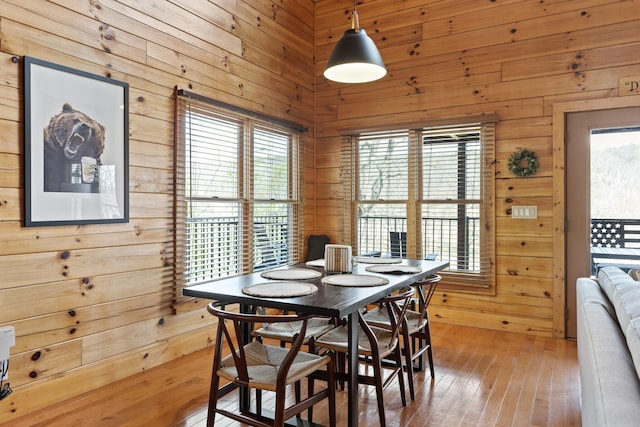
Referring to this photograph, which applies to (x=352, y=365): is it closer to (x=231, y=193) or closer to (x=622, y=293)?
(x=622, y=293)

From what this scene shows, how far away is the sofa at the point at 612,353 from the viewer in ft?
3.50

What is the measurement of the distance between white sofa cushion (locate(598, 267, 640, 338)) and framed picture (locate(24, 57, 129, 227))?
110 inches

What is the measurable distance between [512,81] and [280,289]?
3180 millimetres

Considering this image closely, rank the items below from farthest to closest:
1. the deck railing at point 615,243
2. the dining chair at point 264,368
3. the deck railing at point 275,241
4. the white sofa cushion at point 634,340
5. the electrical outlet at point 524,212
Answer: the electrical outlet at point 524,212 → the deck railing at point 615,243 → the deck railing at point 275,241 → the dining chair at point 264,368 → the white sofa cushion at point 634,340

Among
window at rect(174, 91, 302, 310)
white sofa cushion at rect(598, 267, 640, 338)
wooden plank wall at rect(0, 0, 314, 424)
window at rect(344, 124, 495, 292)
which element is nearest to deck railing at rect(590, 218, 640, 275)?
window at rect(344, 124, 495, 292)

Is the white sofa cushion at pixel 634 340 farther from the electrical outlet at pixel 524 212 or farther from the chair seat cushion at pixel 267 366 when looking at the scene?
the electrical outlet at pixel 524 212

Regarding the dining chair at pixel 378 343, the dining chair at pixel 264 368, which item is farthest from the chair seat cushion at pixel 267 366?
the dining chair at pixel 378 343

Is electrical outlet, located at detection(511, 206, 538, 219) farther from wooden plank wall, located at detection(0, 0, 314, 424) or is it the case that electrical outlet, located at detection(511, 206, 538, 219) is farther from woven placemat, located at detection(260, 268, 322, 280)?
wooden plank wall, located at detection(0, 0, 314, 424)

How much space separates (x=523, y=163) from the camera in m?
3.99

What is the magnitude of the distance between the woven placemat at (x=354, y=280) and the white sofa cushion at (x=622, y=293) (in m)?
1.06

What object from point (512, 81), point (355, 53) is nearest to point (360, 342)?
point (355, 53)

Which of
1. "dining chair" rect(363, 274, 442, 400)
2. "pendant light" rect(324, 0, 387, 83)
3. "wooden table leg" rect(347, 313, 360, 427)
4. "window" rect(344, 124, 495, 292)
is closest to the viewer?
"wooden table leg" rect(347, 313, 360, 427)

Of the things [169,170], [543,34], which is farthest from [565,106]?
[169,170]

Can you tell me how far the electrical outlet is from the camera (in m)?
3.97
